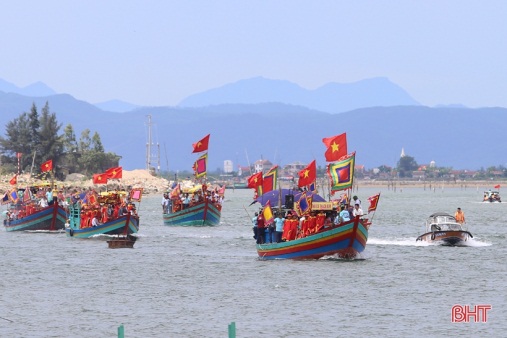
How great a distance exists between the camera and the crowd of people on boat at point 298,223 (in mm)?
52844

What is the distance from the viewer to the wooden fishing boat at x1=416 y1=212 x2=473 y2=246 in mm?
68375

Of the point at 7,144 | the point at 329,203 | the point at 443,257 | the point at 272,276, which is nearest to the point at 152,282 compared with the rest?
the point at 272,276

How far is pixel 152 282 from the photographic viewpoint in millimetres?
50781

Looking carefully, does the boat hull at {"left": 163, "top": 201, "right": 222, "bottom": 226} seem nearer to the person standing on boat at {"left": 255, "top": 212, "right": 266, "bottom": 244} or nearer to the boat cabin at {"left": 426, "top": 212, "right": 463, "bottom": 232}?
the boat cabin at {"left": 426, "top": 212, "right": 463, "bottom": 232}

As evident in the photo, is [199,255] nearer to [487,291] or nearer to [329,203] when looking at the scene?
[329,203]

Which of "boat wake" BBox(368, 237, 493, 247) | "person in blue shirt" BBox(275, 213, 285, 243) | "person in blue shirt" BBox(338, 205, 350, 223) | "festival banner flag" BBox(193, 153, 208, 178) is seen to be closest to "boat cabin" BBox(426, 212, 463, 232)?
"boat wake" BBox(368, 237, 493, 247)

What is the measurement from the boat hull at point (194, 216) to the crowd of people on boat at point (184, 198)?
40 centimetres

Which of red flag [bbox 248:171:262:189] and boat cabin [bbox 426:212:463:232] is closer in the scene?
red flag [bbox 248:171:262:189]

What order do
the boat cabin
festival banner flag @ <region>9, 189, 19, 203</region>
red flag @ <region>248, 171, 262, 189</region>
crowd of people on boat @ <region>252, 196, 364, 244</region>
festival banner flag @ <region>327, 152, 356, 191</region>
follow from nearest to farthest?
festival banner flag @ <region>327, 152, 356, 191</region>
crowd of people on boat @ <region>252, 196, 364, 244</region>
red flag @ <region>248, 171, 262, 189</region>
the boat cabin
festival banner flag @ <region>9, 189, 19, 203</region>

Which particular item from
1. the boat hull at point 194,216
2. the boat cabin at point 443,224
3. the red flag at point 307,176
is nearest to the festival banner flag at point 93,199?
the boat hull at point 194,216

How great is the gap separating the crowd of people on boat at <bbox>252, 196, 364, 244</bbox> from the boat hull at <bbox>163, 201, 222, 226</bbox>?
109 ft

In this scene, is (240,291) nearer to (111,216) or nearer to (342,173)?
(342,173)

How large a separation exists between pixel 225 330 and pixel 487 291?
1344cm

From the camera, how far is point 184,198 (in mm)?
92375
